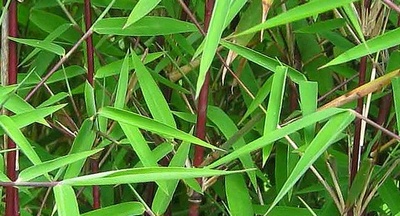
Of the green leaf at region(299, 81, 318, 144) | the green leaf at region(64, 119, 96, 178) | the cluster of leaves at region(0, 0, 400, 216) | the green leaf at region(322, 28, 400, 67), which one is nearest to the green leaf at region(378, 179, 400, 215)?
the cluster of leaves at region(0, 0, 400, 216)

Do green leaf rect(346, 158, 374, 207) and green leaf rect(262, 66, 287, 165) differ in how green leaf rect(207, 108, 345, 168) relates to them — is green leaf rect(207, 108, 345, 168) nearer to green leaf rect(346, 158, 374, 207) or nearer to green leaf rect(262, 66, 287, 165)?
green leaf rect(262, 66, 287, 165)

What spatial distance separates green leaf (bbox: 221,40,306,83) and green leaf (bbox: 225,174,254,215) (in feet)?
0.53

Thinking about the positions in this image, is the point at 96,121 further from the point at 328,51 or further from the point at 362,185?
the point at 328,51

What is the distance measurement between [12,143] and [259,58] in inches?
12.6

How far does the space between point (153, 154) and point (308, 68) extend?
347 millimetres

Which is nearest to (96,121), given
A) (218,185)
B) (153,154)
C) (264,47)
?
(153,154)

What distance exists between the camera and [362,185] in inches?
35.1

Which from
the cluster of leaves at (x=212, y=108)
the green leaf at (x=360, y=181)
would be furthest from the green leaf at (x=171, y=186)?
the green leaf at (x=360, y=181)

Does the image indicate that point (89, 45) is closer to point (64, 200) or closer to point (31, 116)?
point (31, 116)

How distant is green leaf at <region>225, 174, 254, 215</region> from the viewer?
3.05 ft

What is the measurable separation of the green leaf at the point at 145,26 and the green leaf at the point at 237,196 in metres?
0.20

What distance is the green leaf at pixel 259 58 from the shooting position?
836 millimetres

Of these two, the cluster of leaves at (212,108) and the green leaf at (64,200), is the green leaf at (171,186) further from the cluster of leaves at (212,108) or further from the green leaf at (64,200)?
the green leaf at (64,200)

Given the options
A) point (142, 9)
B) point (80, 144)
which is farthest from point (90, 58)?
point (142, 9)
